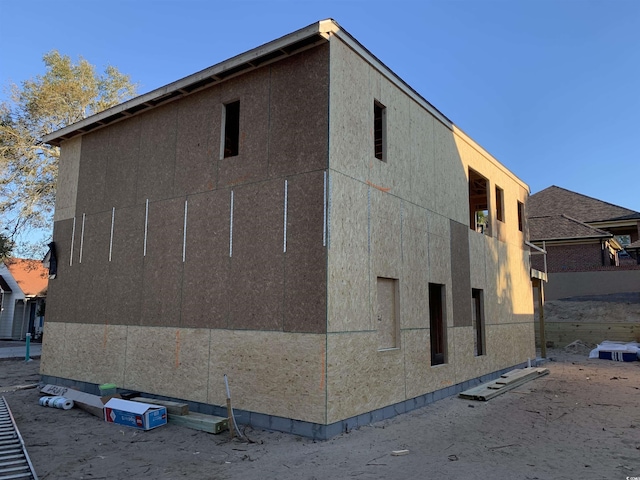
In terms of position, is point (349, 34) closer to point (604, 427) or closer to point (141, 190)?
point (141, 190)

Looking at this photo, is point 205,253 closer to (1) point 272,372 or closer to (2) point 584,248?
(1) point 272,372

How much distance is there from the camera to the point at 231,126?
984cm

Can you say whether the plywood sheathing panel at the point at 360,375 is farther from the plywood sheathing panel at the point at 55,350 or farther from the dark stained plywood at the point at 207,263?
the plywood sheathing panel at the point at 55,350

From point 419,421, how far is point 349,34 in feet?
22.1

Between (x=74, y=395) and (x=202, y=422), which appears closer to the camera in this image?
(x=202, y=422)

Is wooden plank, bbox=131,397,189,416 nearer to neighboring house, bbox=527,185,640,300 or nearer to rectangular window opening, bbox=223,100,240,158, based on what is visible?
rectangular window opening, bbox=223,100,240,158

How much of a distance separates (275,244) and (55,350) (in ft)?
24.5

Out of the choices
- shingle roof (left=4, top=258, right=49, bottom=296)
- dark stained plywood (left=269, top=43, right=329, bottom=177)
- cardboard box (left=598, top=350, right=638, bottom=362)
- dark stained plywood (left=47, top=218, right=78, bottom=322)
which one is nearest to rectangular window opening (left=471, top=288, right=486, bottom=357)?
dark stained plywood (left=269, top=43, right=329, bottom=177)

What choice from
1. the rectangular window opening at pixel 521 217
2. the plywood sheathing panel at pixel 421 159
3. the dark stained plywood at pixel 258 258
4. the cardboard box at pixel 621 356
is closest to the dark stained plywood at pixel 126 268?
the dark stained plywood at pixel 258 258

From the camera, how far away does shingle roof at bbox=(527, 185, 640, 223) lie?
2832 cm

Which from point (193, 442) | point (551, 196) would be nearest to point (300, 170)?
point (193, 442)

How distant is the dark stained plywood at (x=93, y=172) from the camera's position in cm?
1105

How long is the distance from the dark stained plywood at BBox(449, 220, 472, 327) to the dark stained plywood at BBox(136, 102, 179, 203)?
658cm

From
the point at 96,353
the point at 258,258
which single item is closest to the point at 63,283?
the point at 96,353
